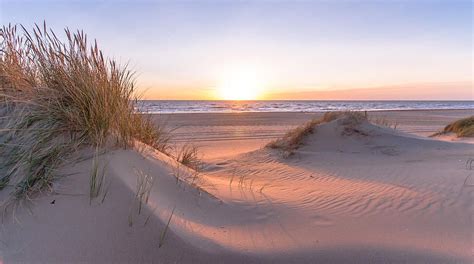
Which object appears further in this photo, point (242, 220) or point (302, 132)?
point (302, 132)

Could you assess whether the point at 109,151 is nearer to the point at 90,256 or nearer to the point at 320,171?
the point at 90,256

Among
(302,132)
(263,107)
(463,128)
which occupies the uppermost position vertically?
(302,132)

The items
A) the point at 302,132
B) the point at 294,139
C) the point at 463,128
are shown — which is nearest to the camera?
the point at 294,139

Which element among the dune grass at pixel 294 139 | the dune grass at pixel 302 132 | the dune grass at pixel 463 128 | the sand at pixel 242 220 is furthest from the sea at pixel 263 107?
the sand at pixel 242 220

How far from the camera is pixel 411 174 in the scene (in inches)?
243

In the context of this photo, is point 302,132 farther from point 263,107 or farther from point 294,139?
point 263,107

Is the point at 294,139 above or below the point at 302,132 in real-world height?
below

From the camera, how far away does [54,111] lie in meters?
3.99

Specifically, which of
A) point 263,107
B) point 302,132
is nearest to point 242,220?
point 302,132

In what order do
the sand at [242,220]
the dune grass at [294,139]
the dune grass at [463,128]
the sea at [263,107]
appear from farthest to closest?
the sea at [263,107], the dune grass at [463,128], the dune grass at [294,139], the sand at [242,220]

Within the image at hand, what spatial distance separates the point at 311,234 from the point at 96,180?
2131mm

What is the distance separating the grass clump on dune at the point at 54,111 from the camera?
12.1ft

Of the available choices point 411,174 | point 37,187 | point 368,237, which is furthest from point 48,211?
point 411,174

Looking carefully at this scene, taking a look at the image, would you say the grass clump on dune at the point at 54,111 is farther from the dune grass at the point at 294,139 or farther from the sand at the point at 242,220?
the dune grass at the point at 294,139
